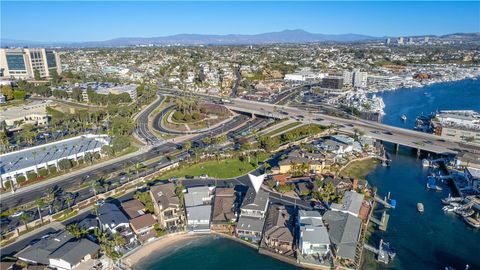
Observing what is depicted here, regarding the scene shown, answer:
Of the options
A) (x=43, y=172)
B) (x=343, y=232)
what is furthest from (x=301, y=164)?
(x=43, y=172)

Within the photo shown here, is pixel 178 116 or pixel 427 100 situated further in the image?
pixel 427 100

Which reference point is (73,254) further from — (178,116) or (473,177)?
(473,177)

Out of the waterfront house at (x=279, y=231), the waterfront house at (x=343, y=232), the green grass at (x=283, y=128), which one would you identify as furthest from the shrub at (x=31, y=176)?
the green grass at (x=283, y=128)

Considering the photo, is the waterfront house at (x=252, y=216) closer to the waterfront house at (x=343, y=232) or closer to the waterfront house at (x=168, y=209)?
the waterfront house at (x=168, y=209)

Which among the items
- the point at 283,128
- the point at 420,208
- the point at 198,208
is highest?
the point at 283,128

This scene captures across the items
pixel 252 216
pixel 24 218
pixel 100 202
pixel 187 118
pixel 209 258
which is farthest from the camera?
pixel 187 118

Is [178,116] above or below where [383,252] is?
above

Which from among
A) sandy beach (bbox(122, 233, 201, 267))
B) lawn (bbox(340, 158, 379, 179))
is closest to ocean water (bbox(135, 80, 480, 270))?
sandy beach (bbox(122, 233, 201, 267))
